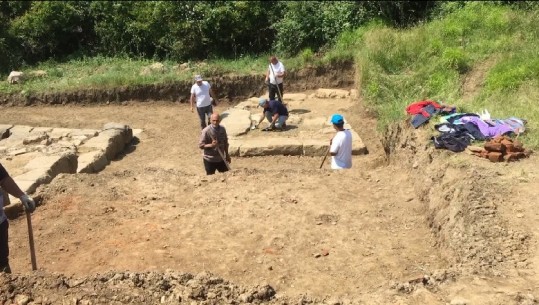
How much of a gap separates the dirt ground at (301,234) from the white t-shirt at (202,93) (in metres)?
3.31

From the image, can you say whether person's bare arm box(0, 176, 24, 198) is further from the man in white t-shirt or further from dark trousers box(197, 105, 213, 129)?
dark trousers box(197, 105, 213, 129)

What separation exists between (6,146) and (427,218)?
8.18 meters

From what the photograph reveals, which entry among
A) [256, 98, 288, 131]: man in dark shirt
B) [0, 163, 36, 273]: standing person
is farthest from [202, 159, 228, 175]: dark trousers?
[0, 163, 36, 273]: standing person

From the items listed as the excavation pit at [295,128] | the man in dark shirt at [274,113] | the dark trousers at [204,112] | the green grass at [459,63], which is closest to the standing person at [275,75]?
the excavation pit at [295,128]

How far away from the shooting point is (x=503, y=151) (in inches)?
290

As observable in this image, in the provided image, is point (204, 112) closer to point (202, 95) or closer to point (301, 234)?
point (202, 95)

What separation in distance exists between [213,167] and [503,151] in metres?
4.25

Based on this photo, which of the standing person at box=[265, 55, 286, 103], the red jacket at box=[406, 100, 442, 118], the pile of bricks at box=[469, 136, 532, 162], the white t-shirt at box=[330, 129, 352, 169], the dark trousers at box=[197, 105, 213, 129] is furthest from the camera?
the standing person at box=[265, 55, 286, 103]

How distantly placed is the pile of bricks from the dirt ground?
4.8 inches

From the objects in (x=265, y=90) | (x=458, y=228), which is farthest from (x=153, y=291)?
(x=265, y=90)

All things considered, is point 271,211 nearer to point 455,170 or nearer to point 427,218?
point 427,218

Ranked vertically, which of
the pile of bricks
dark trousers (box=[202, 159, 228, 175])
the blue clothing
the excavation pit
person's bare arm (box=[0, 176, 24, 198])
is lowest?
the excavation pit

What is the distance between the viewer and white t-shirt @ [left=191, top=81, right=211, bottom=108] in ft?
37.1

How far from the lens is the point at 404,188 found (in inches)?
308
